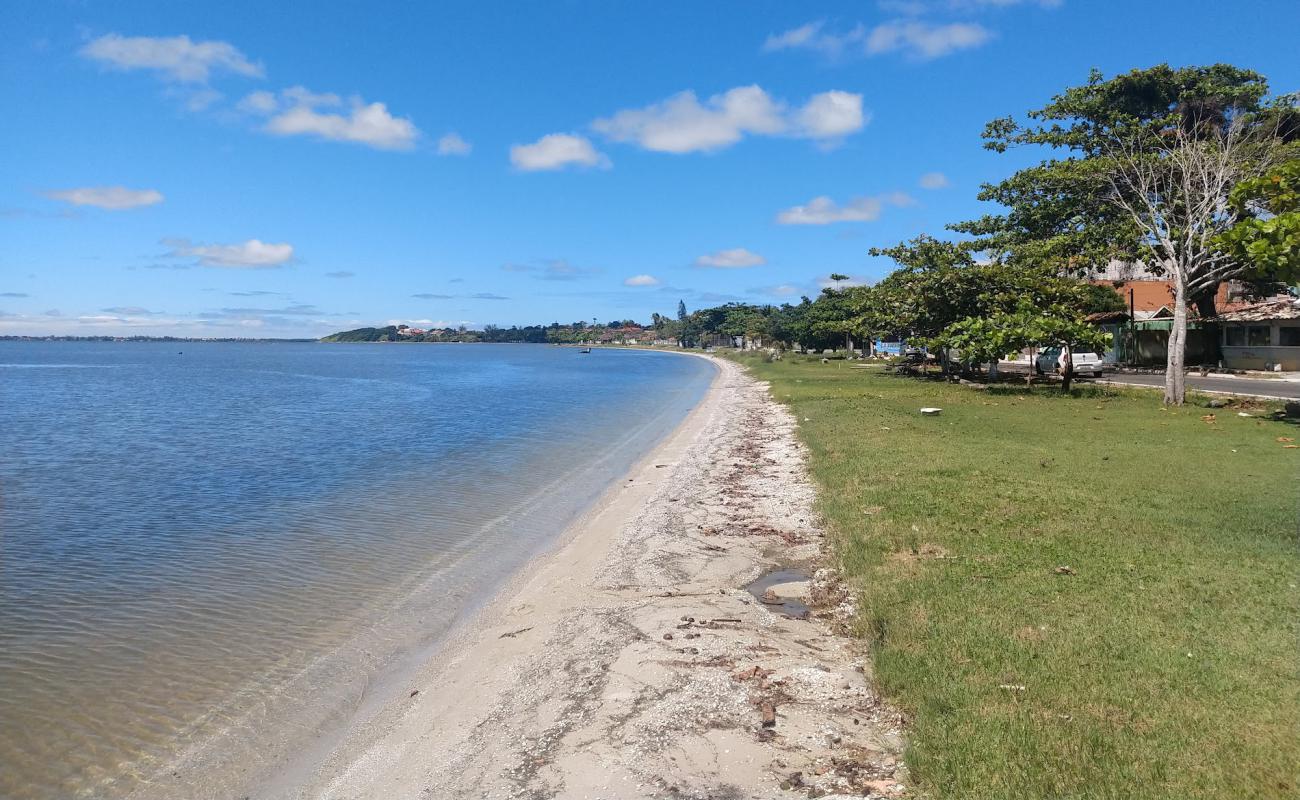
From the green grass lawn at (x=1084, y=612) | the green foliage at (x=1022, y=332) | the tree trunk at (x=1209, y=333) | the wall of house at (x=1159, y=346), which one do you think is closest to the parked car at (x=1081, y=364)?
the wall of house at (x=1159, y=346)

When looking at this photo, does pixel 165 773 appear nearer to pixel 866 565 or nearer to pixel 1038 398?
pixel 866 565

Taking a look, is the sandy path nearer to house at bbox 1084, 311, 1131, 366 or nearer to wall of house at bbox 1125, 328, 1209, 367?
house at bbox 1084, 311, 1131, 366

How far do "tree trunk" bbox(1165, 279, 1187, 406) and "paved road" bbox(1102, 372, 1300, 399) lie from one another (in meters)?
3.96

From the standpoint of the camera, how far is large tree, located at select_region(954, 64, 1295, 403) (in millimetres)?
25359

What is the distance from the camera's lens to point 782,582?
9.93 metres

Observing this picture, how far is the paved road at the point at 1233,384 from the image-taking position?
91.8 ft

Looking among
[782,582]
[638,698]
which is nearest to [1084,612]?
[782,582]

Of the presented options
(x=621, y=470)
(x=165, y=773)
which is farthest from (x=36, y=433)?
(x=165, y=773)

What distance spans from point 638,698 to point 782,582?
12.3 ft

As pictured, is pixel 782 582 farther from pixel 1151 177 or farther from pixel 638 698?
pixel 1151 177

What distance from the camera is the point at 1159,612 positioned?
679 centimetres

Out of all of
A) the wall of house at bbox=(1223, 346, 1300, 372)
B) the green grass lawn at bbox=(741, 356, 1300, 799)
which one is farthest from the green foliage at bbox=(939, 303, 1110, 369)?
the green grass lawn at bbox=(741, 356, 1300, 799)

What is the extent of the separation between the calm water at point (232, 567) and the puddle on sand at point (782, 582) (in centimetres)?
382

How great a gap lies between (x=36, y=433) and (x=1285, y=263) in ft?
A: 123
